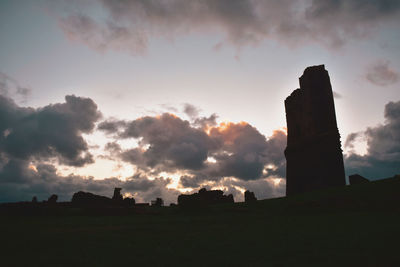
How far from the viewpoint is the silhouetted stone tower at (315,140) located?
35000mm

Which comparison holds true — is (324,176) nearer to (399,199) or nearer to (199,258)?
(399,199)

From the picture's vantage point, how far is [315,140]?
120 ft

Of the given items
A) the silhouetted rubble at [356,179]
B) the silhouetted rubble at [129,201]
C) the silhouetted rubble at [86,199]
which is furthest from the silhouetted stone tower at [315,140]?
the silhouetted rubble at [86,199]

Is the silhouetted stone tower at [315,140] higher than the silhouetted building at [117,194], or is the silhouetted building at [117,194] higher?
the silhouetted stone tower at [315,140]

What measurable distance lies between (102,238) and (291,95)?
40921 millimetres

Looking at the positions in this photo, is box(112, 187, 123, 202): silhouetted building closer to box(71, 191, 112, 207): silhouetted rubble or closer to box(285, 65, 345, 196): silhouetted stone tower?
box(71, 191, 112, 207): silhouetted rubble

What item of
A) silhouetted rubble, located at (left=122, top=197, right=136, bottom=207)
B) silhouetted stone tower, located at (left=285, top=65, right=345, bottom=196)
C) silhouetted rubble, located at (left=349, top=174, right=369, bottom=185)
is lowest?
silhouetted rubble, located at (left=122, top=197, right=136, bottom=207)

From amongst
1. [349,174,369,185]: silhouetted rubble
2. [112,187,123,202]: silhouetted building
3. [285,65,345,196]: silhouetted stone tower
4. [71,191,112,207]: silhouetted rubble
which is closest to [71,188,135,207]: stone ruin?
[71,191,112,207]: silhouetted rubble

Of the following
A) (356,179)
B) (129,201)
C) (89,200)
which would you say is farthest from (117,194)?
(356,179)

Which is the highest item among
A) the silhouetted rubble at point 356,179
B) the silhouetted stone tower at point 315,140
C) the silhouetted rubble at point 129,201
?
the silhouetted stone tower at point 315,140

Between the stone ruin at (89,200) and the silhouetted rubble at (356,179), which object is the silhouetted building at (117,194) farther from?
the silhouetted rubble at (356,179)

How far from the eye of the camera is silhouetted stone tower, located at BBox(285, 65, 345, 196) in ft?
115

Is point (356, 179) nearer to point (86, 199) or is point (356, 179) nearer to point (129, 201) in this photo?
point (129, 201)

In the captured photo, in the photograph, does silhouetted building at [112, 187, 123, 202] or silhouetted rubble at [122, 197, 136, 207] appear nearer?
silhouetted rubble at [122, 197, 136, 207]
